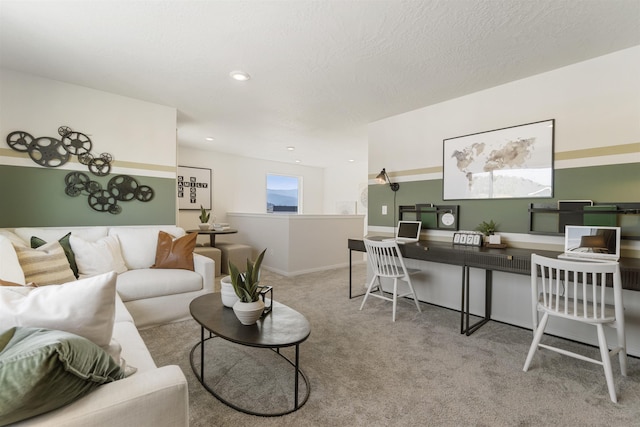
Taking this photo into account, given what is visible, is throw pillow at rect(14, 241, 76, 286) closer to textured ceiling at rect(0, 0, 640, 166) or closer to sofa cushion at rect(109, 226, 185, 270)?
sofa cushion at rect(109, 226, 185, 270)

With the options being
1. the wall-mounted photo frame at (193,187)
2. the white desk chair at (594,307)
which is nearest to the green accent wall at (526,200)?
the white desk chair at (594,307)

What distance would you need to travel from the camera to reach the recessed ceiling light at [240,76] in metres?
2.64

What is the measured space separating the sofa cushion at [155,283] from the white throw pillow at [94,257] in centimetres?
15

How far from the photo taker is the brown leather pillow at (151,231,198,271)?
117 inches

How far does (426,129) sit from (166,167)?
3183 mm

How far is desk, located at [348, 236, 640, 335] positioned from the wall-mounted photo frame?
4.32 metres

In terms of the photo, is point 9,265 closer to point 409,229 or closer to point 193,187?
point 409,229

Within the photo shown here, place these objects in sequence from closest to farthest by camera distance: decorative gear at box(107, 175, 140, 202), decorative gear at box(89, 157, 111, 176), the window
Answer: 1. decorative gear at box(89, 157, 111, 176)
2. decorative gear at box(107, 175, 140, 202)
3. the window

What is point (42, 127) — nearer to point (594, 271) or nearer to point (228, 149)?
point (228, 149)

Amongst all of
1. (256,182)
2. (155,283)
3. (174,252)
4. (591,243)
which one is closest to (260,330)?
(155,283)

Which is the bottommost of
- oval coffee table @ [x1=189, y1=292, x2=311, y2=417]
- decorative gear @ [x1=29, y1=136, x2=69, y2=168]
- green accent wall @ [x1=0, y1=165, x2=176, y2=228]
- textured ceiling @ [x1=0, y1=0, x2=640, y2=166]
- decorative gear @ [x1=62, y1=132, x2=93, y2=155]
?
oval coffee table @ [x1=189, y1=292, x2=311, y2=417]

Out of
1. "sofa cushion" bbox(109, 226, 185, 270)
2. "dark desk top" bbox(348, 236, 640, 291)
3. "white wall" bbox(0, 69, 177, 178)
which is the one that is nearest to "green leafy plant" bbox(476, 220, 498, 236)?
"dark desk top" bbox(348, 236, 640, 291)

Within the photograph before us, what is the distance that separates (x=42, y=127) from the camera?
9.31 feet

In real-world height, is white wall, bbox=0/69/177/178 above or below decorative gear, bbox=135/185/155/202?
above
